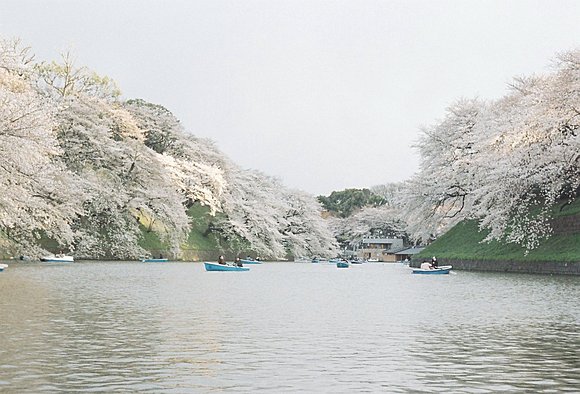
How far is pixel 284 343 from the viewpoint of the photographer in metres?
14.6

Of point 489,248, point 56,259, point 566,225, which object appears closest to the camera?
point 566,225

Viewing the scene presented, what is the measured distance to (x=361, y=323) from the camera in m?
18.5

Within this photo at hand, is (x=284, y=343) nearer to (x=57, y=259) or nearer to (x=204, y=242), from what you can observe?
(x=57, y=259)

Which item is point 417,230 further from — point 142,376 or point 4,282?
point 142,376

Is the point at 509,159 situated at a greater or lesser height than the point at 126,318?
greater

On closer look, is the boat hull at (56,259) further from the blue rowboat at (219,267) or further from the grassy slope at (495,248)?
the grassy slope at (495,248)

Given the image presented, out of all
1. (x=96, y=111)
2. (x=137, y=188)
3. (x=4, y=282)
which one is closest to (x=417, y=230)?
(x=137, y=188)

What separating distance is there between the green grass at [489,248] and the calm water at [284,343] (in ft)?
64.4

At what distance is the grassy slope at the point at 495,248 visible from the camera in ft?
148

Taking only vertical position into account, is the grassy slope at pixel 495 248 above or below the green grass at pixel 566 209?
below

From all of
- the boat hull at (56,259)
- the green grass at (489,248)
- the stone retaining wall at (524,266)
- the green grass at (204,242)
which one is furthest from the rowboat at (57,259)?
the stone retaining wall at (524,266)

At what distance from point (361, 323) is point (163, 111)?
7530cm

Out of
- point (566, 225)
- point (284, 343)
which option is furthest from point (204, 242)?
point (284, 343)

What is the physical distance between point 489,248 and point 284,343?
145ft
